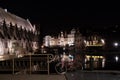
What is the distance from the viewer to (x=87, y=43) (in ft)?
506

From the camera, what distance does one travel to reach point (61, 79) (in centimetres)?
1686

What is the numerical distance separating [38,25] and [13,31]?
205ft

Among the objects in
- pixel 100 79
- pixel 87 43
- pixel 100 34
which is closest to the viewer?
pixel 100 79

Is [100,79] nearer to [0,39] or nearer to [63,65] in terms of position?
[63,65]

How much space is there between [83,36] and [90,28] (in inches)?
420

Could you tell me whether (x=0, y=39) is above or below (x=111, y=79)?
above

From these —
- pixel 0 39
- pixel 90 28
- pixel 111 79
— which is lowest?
pixel 111 79

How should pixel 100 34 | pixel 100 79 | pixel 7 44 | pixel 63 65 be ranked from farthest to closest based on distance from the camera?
pixel 100 34, pixel 7 44, pixel 63 65, pixel 100 79

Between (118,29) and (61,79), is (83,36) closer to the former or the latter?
(118,29)

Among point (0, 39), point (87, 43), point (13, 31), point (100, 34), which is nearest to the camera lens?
point (0, 39)

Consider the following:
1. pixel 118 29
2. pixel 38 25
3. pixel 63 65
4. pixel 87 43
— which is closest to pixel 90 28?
pixel 87 43

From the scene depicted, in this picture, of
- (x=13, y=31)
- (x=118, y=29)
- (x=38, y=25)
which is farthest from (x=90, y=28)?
(x=13, y=31)

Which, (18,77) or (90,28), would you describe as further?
(90,28)

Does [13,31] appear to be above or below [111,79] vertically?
above
